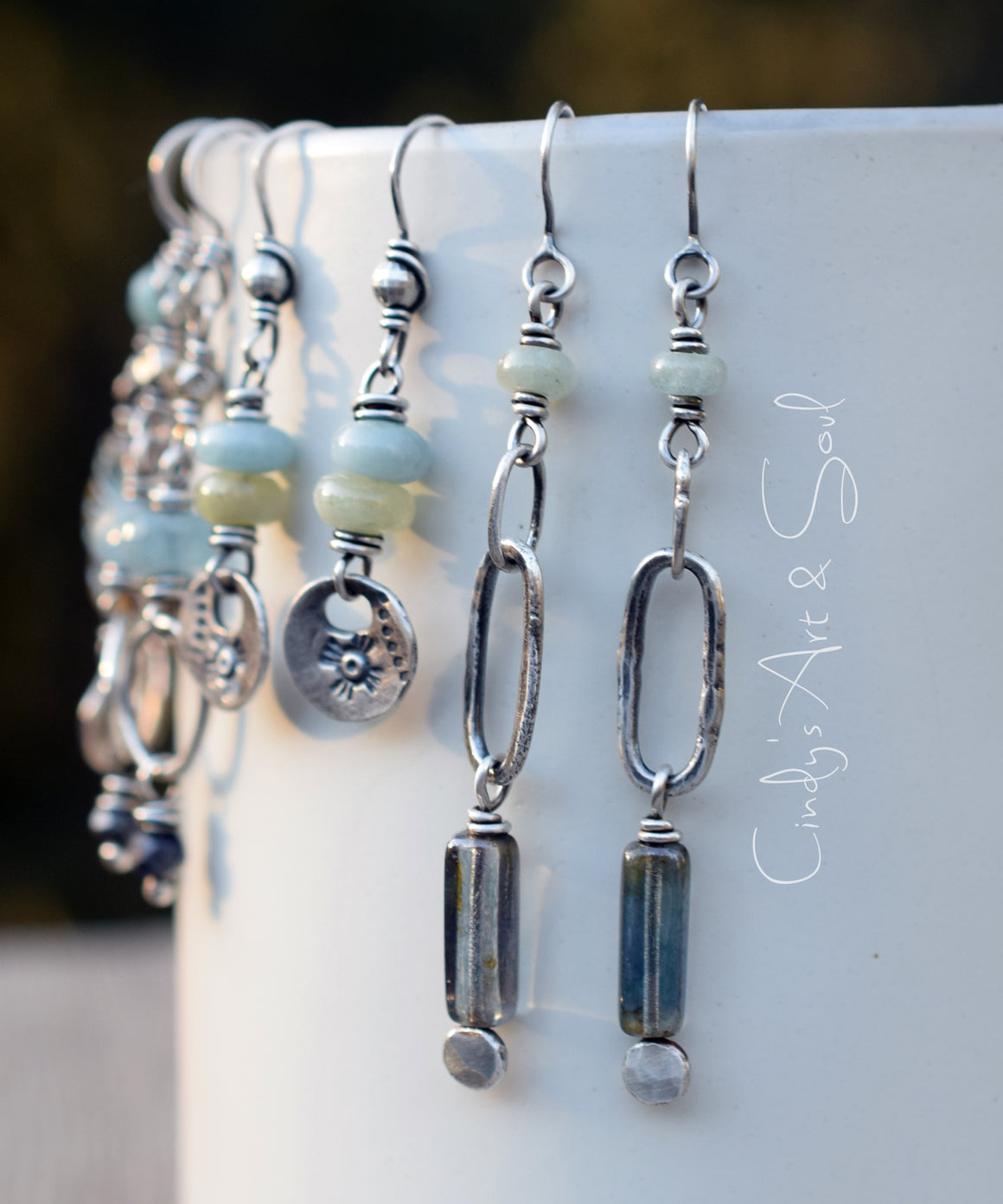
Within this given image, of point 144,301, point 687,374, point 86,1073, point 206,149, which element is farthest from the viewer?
point 86,1073

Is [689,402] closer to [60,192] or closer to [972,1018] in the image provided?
[972,1018]

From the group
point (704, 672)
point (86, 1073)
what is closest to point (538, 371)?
point (704, 672)

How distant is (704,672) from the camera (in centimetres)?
41

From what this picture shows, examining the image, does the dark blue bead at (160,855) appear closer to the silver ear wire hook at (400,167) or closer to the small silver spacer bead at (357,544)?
the small silver spacer bead at (357,544)

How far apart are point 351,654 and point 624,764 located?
0.11 metres

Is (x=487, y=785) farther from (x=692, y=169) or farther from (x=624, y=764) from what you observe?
(x=692, y=169)

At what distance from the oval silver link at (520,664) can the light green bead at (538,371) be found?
0.18 feet

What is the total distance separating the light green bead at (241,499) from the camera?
18.6 inches

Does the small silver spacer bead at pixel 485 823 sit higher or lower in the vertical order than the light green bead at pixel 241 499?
lower

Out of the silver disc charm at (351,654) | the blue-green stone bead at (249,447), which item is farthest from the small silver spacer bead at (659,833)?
the blue-green stone bead at (249,447)

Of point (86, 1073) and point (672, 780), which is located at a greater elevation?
point (672, 780)

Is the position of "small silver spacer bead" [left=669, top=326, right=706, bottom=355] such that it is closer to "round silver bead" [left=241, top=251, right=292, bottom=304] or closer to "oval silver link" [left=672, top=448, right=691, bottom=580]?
"oval silver link" [left=672, top=448, right=691, bottom=580]

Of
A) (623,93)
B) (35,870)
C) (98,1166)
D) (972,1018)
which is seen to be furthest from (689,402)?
(35,870)

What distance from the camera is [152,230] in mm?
1517
